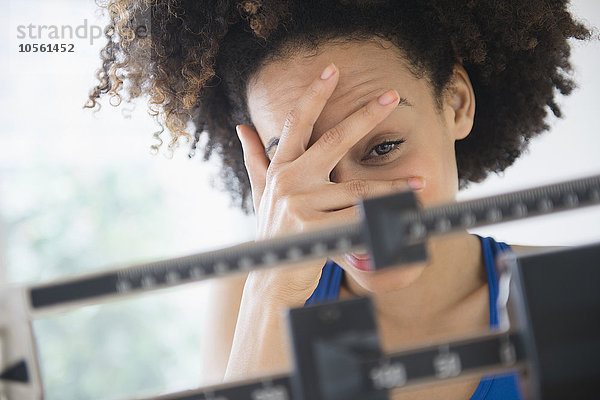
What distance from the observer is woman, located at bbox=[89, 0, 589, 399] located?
1.09 metres

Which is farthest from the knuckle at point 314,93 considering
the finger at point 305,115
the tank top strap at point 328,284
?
the tank top strap at point 328,284

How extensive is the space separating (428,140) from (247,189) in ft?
2.62

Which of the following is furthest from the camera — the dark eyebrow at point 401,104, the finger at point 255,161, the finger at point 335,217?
the finger at point 255,161

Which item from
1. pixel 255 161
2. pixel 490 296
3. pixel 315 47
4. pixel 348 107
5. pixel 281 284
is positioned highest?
pixel 315 47

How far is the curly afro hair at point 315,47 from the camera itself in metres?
1.20

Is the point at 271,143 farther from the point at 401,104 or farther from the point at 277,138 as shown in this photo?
the point at 401,104

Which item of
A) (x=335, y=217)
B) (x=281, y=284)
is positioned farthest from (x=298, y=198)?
(x=281, y=284)

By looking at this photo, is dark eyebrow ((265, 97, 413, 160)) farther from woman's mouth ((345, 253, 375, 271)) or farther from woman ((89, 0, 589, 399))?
woman's mouth ((345, 253, 375, 271))

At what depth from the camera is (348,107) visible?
3.68ft

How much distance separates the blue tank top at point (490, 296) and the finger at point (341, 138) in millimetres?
282

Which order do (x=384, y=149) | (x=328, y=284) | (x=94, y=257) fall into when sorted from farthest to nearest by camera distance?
(x=94, y=257) → (x=328, y=284) → (x=384, y=149)

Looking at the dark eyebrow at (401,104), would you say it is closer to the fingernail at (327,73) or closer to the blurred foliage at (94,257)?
the fingernail at (327,73)

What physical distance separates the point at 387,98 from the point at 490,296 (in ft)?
1.90

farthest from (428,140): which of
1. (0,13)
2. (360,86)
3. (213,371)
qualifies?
(0,13)
